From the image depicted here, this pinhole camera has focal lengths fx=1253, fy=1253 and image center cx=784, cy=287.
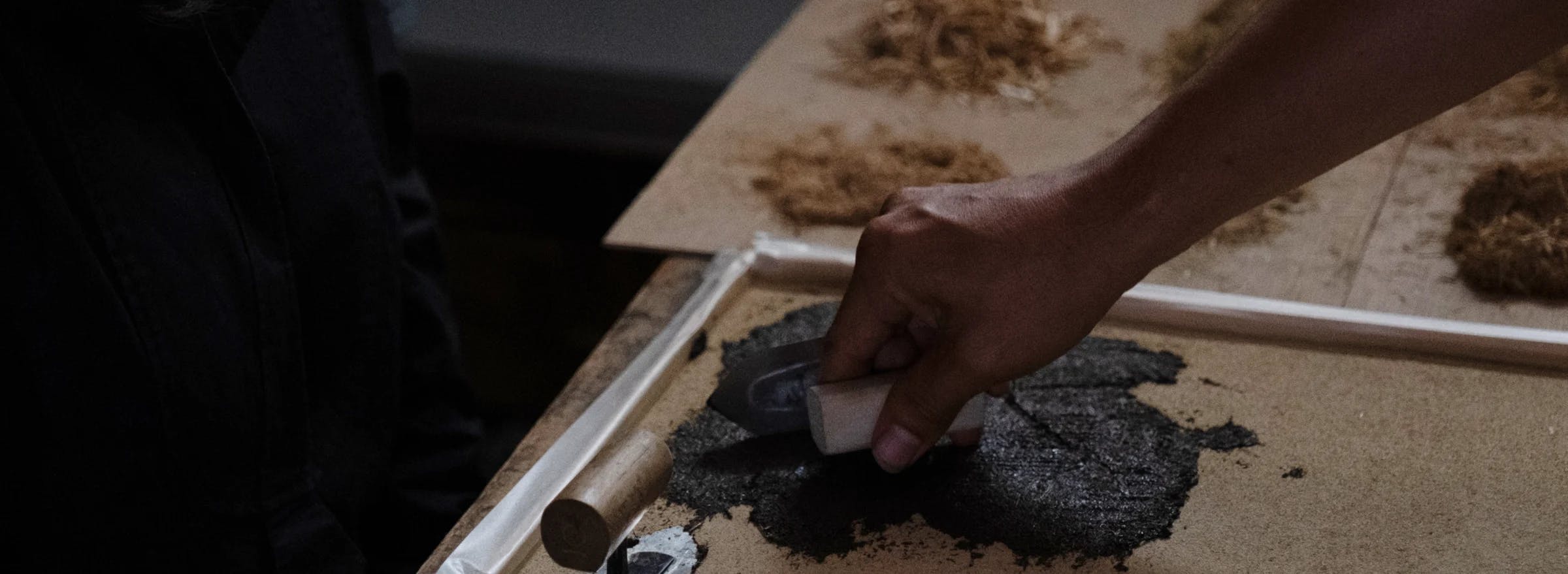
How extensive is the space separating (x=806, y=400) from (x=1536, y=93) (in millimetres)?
1189

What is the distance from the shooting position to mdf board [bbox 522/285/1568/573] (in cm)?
87

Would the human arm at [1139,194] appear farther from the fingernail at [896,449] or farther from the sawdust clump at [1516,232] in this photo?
the sawdust clump at [1516,232]

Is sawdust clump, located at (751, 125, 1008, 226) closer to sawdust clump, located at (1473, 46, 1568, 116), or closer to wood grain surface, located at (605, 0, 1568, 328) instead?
wood grain surface, located at (605, 0, 1568, 328)

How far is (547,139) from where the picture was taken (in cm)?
246

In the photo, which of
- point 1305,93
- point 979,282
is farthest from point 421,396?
point 1305,93

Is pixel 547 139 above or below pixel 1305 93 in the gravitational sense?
below

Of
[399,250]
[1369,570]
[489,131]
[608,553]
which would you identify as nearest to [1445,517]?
[1369,570]

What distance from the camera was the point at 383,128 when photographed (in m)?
1.29

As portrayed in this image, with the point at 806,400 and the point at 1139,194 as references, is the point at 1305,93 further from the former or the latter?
the point at 806,400

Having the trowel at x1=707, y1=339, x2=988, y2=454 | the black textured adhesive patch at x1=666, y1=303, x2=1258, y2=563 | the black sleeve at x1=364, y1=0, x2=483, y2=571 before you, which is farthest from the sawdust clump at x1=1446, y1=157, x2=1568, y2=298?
the black sleeve at x1=364, y1=0, x2=483, y2=571

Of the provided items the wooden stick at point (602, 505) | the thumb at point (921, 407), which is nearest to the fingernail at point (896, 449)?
the thumb at point (921, 407)

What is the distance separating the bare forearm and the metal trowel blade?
0.31m

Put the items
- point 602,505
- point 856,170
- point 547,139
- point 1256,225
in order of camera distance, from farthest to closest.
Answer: point 547,139, point 856,170, point 1256,225, point 602,505

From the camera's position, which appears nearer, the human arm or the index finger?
the human arm
